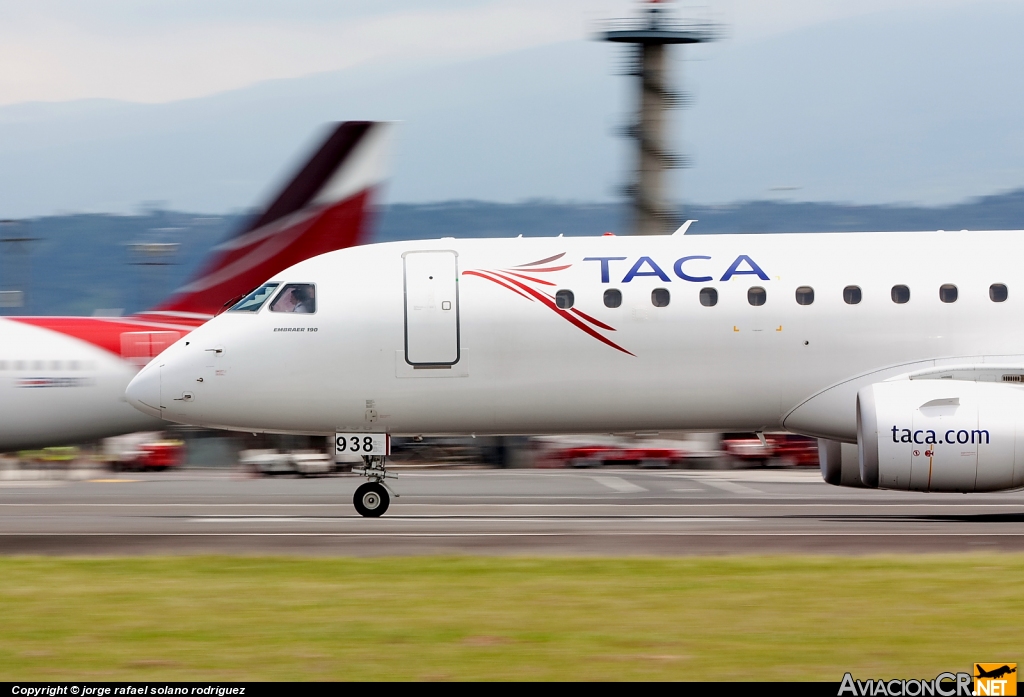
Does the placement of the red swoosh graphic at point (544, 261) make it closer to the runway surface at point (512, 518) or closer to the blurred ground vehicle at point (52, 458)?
the runway surface at point (512, 518)

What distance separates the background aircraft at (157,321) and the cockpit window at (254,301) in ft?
29.8

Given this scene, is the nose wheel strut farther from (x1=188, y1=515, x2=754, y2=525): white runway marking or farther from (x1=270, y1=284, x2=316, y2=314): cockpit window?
(x1=270, y1=284, x2=316, y2=314): cockpit window

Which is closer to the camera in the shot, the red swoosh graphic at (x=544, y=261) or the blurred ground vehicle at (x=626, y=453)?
the red swoosh graphic at (x=544, y=261)

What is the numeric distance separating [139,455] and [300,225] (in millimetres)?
11389

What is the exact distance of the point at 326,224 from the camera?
27.8 m

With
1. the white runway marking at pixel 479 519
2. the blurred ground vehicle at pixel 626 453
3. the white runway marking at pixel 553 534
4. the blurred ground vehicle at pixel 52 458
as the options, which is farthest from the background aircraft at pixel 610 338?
the blurred ground vehicle at pixel 52 458

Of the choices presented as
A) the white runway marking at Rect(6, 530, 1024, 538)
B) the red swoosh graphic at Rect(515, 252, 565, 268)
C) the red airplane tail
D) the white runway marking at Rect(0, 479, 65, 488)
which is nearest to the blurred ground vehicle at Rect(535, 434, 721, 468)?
the red airplane tail

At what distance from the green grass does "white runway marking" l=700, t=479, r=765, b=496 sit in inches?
449

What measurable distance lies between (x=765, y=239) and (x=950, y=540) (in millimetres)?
5015

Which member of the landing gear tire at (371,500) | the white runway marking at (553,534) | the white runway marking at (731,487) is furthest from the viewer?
the white runway marking at (731,487)

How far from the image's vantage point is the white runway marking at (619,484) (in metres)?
25.1

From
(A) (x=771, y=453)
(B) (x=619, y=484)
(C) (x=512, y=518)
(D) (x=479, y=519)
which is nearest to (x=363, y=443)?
(D) (x=479, y=519)

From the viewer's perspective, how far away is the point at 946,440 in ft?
52.1

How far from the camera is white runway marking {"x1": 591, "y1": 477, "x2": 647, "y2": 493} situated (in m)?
25.1
